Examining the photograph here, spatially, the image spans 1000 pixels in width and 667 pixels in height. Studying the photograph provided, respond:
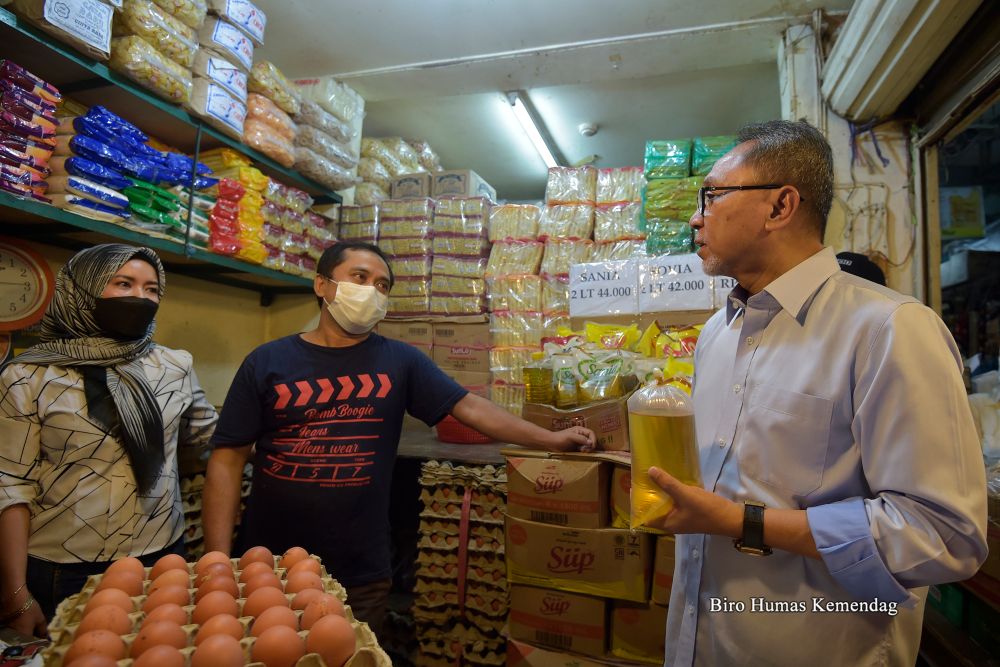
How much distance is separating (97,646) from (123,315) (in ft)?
4.29

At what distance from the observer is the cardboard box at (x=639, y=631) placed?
1.86 meters

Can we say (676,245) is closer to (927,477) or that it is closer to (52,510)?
(927,477)

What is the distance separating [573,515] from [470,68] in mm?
3064

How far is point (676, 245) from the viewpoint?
2.79m

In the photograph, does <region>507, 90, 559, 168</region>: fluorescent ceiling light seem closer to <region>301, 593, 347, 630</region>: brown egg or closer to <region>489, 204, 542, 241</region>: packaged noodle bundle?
<region>489, 204, 542, 241</region>: packaged noodle bundle

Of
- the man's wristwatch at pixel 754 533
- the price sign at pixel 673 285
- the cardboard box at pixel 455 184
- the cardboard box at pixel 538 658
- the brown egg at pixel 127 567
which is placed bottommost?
the cardboard box at pixel 538 658

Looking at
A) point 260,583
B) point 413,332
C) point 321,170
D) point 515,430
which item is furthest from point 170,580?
point 321,170

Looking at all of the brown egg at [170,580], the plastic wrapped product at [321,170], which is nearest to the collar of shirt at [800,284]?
the brown egg at [170,580]

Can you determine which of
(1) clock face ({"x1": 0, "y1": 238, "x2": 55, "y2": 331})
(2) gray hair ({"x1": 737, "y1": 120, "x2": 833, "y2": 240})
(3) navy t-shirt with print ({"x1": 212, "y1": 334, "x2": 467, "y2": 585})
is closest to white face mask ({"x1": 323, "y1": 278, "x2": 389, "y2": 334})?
(3) navy t-shirt with print ({"x1": 212, "y1": 334, "x2": 467, "y2": 585})

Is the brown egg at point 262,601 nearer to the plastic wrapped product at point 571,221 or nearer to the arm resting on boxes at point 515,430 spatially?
the arm resting on boxes at point 515,430

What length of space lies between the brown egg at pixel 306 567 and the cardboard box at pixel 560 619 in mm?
1129

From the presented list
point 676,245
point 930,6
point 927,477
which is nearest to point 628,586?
point 927,477

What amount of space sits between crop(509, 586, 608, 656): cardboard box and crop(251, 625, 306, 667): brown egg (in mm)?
1331

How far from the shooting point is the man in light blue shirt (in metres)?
0.85
